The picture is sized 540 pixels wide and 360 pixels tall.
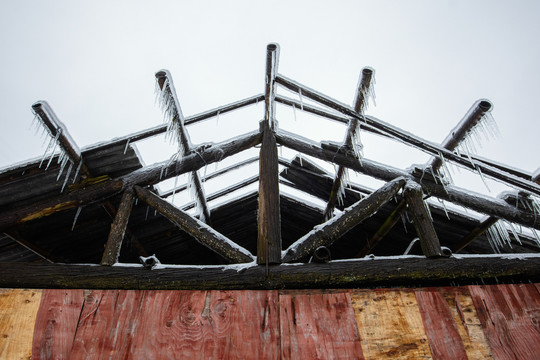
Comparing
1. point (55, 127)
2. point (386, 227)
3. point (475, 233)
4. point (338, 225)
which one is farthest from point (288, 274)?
point (475, 233)

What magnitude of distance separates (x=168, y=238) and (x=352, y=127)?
3.59 meters

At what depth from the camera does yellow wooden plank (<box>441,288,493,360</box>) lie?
231 centimetres

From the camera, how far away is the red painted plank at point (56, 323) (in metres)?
2.30

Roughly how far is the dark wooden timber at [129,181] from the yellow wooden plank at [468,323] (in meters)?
2.84

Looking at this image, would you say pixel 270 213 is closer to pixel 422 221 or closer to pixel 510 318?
pixel 422 221

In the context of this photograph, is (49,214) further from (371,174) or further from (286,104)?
(371,174)

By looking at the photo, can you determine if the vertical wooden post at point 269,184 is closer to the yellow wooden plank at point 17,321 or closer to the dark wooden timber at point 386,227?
the dark wooden timber at point 386,227

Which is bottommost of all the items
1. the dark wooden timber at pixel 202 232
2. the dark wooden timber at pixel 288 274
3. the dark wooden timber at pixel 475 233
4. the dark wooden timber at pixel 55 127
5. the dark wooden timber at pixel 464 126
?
the dark wooden timber at pixel 288 274

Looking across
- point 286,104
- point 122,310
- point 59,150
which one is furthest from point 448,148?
point 59,150

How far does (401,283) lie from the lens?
2725 millimetres

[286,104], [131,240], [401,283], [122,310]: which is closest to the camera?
[122,310]

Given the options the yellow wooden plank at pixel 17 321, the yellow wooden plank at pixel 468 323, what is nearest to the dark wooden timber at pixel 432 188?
the yellow wooden plank at pixel 468 323

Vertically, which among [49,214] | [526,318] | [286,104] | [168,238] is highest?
[286,104]

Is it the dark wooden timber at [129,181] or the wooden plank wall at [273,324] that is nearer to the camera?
the wooden plank wall at [273,324]
